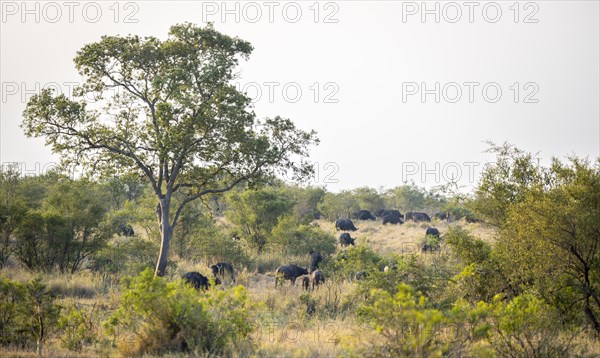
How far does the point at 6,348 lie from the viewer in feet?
29.1

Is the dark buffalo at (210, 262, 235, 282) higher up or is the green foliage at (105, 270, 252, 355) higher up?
the green foliage at (105, 270, 252, 355)

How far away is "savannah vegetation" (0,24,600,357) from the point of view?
837 centimetres

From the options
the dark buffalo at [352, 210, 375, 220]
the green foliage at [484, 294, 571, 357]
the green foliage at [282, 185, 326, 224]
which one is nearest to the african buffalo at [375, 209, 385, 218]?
the dark buffalo at [352, 210, 375, 220]

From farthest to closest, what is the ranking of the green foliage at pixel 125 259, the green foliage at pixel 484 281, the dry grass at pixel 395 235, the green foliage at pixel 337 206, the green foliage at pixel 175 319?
the green foliage at pixel 337 206 < the dry grass at pixel 395 235 < the green foliage at pixel 125 259 < the green foliage at pixel 484 281 < the green foliage at pixel 175 319

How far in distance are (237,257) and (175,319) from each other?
14.7 m

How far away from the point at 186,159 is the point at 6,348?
33.3 ft

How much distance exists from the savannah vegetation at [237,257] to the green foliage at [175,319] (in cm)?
3

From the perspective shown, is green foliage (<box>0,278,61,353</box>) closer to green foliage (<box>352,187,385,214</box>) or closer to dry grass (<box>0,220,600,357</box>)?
dry grass (<box>0,220,600,357</box>)

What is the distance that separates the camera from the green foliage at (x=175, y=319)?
27.2 ft

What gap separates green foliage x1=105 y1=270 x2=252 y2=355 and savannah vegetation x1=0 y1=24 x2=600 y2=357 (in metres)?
0.03

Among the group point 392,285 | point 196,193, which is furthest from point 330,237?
point 392,285

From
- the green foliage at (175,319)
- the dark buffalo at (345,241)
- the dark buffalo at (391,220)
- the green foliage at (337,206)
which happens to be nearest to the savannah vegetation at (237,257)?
the green foliage at (175,319)

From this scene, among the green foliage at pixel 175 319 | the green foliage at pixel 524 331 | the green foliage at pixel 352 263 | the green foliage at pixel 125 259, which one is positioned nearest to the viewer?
the green foliage at pixel 524 331

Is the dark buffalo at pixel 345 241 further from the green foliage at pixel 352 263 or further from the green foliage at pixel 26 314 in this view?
the green foliage at pixel 26 314
